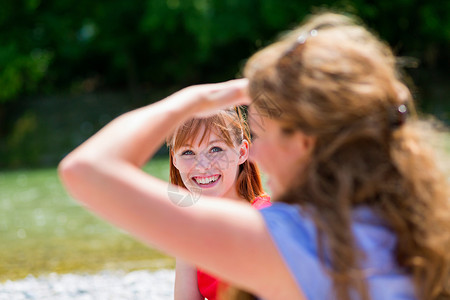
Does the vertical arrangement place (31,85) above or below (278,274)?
below

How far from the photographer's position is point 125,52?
28047 millimetres

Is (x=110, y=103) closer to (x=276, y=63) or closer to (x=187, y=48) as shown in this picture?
(x=187, y=48)

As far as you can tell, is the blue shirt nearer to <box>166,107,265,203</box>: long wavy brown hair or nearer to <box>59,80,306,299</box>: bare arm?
<box>59,80,306,299</box>: bare arm

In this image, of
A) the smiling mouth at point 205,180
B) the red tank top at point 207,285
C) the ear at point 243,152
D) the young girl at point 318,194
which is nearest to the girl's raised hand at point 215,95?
the young girl at point 318,194

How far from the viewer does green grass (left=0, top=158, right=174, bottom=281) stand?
7.37 metres

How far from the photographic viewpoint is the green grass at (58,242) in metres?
7.37

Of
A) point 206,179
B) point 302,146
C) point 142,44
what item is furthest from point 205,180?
point 142,44

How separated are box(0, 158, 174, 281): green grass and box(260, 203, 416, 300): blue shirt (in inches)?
230

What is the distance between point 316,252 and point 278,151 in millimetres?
232

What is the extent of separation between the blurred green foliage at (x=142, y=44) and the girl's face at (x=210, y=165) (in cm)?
2151

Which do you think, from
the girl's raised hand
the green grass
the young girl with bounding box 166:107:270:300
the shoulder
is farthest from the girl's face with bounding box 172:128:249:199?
the green grass

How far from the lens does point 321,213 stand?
1349 millimetres

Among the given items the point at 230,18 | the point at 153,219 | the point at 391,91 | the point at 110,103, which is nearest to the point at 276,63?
the point at 391,91

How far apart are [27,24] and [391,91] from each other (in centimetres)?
2765
